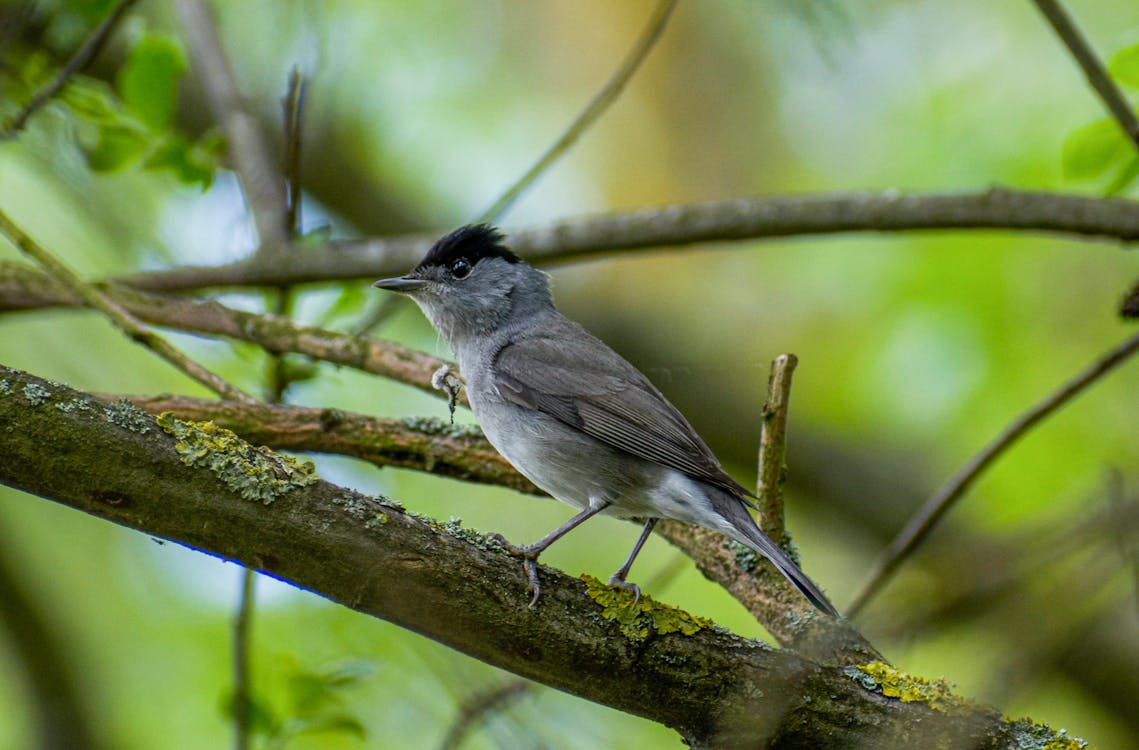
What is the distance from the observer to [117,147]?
4309mm

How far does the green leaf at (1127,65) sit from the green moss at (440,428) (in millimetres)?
2671

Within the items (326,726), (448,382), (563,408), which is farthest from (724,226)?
(326,726)

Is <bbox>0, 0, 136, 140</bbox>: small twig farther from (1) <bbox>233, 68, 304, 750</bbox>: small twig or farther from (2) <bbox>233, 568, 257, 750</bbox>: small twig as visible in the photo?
(2) <bbox>233, 568, 257, 750</bbox>: small twig

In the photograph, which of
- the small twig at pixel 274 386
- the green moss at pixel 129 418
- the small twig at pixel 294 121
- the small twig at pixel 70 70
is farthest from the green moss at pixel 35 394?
the small twig at pixel 294 121

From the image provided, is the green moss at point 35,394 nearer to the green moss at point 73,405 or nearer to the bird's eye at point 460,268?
the green moss at point 73,405

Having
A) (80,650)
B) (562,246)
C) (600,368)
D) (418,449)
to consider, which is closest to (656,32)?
(562,246)

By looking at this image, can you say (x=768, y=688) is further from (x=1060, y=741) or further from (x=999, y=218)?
(x=999, y=218)

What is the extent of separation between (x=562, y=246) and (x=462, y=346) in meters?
0.72

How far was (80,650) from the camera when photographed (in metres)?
6.00

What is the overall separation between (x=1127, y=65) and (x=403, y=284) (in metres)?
3.01

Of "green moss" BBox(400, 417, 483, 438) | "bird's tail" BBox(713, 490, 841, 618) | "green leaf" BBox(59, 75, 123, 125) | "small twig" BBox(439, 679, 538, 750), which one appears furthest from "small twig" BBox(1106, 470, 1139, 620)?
"green leaf" BBox(59, 75, 123, 125)

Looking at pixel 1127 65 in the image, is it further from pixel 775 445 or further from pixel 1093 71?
pixel 775 445

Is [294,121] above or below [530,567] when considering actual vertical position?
above

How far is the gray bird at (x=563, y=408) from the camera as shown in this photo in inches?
150
